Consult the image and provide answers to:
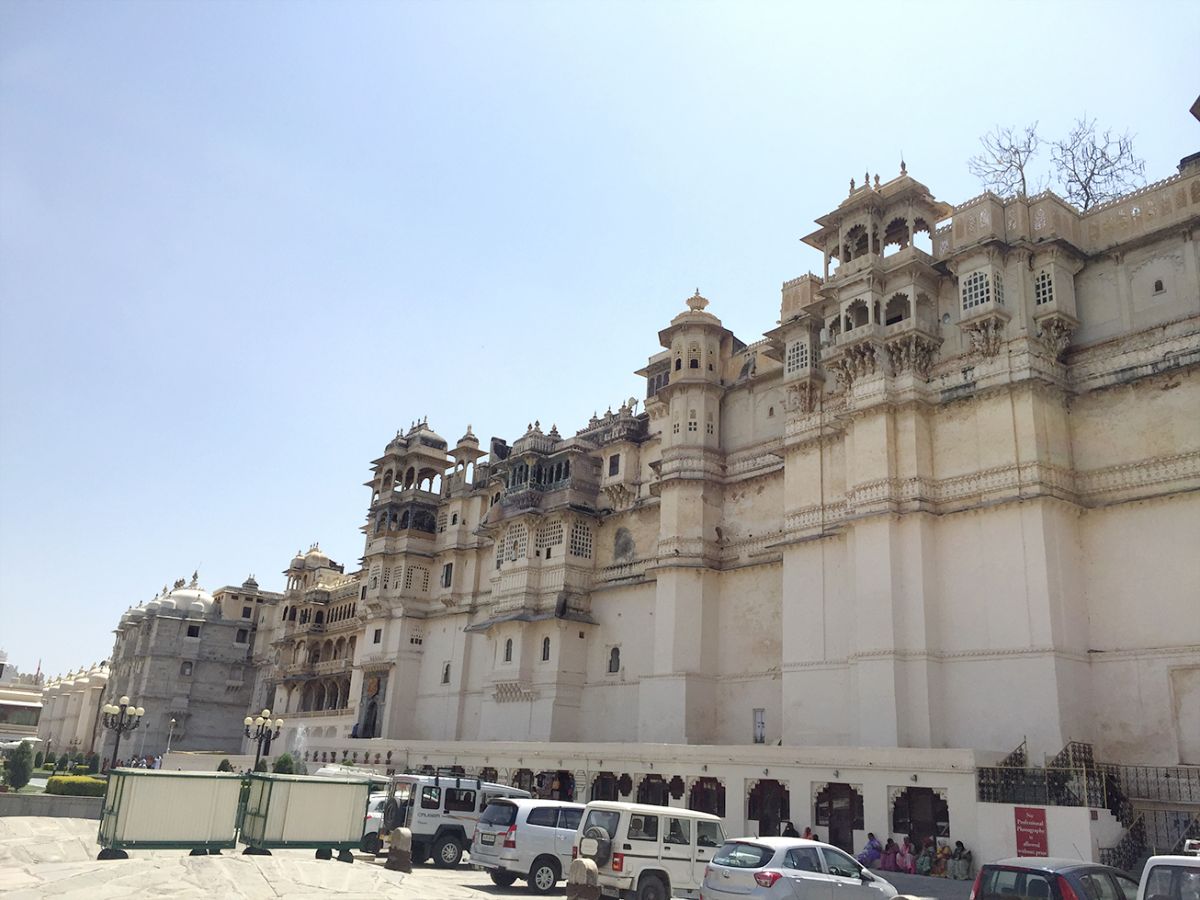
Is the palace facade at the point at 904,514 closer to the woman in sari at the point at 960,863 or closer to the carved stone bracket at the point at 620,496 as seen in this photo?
the carved stone bracket at the point at 620,496

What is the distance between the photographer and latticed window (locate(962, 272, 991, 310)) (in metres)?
27.9

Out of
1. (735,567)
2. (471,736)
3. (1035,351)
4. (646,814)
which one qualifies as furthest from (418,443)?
(646,814)

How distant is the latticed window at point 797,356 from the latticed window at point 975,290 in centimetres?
631

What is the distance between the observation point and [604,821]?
17.9 meters

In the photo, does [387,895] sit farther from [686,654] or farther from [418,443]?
[418,443]

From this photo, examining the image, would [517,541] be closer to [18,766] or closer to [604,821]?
[18,766]

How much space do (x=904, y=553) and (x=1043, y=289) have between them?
26.5 ft

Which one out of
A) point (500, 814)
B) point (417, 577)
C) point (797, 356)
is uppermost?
point (797, 356)

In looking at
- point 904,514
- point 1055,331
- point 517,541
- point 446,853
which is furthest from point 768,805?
point 517,541

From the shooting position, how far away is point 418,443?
55.7 m

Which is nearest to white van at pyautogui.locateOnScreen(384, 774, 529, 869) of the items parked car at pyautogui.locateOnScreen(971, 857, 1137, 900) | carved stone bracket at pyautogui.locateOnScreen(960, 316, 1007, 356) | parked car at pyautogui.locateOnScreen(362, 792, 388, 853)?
parked car at pyautogui.locateOnScreen(362, 792, 388, 853)

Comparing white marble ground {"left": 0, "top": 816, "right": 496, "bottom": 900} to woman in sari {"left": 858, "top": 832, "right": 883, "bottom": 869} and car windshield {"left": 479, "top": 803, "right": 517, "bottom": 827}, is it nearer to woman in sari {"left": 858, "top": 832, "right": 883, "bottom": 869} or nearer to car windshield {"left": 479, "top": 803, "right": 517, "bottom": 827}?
car windshield {"left": 479, "top": 803, "right": 517, "bottom": 827}

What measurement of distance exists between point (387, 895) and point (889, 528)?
17903 millimetres

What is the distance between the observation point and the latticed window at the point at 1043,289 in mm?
27494
